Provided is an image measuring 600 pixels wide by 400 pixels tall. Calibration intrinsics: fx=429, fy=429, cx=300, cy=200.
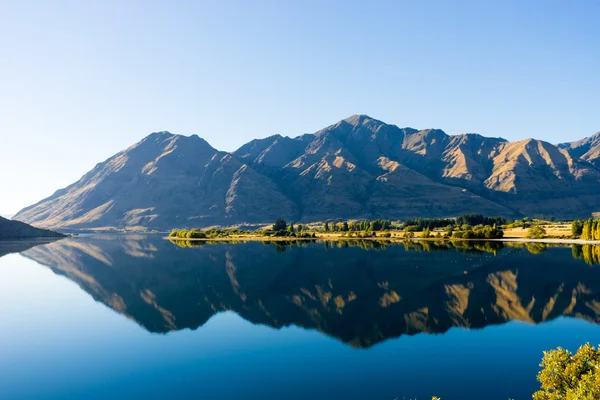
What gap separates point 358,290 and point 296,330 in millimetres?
26496

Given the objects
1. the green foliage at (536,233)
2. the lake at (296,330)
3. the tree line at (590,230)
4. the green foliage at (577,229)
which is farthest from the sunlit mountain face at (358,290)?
the green foliage at (536,233)

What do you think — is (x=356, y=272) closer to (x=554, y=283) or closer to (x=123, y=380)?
(x=554, y=283)

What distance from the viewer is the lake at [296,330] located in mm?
34094

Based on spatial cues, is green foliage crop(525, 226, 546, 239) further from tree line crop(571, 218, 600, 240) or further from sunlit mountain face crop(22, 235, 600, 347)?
sunlit mountain face crop(22, 235, 600, 347)

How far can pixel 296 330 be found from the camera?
51938 millimetres

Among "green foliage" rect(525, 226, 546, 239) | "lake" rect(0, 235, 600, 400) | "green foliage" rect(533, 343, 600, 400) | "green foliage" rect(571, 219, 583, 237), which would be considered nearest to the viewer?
"green foliage" rect(533, 343, 600, 400)

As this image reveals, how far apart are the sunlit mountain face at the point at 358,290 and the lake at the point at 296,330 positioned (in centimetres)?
33

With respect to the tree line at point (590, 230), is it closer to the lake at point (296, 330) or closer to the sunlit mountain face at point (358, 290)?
the sunlit mountain face at point (358, 290)

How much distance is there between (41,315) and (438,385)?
54.5m

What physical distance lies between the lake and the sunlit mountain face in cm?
33

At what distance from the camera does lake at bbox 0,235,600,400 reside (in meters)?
34.1

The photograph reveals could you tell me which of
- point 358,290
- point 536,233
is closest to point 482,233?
point 536,233

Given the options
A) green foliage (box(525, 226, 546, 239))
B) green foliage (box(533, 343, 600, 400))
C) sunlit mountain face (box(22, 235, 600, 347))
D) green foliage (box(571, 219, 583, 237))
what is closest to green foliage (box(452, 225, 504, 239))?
green foliage (box(525, 226, 546, 239))

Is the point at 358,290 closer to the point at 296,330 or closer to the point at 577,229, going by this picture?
the point at 296,330
